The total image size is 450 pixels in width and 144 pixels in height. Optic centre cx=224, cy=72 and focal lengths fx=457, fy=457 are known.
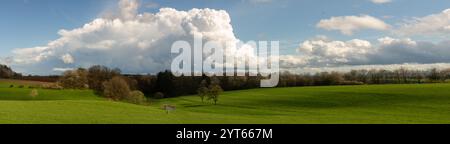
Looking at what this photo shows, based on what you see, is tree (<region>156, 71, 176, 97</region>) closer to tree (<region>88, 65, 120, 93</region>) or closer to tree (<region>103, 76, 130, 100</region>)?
tree (<region>88, 65, 120, 93</region>)

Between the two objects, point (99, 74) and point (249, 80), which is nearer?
point (99, 74)

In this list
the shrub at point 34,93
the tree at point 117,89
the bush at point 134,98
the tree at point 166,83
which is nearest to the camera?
the bush at point 134,98

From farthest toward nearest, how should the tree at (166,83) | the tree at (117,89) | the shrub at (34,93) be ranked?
the tree at (166,83) → the shrub at (34,93) → the tree at (117,89)

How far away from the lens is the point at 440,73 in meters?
137

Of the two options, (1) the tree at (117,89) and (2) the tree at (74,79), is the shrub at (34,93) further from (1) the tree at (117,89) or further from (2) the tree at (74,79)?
(1) the tree at (117,89)

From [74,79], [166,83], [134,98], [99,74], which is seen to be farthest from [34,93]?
[166,83]

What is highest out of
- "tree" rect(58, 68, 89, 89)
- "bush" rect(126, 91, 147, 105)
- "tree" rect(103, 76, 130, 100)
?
"tree" rect(58, 68, 89, 89)

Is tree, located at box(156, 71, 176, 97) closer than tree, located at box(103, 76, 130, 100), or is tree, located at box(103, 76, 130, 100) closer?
tree, located at box(103, 76, 130, 100)

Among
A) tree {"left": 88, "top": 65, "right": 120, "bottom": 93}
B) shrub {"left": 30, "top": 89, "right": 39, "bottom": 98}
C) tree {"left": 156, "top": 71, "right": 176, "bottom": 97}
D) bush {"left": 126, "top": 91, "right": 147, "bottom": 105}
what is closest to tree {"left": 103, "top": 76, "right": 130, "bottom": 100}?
bush {"left": 126, "top": 91, "right": 147, "bottom": 105}

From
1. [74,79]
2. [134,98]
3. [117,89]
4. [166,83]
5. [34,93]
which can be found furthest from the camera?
[166,83]

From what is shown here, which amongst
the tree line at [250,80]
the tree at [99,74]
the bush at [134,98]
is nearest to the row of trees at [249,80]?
the tree line at [250,80]

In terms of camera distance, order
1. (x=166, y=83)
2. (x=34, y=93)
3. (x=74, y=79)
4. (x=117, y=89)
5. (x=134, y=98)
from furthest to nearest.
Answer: (x=166, y=83)
(x=74, y=79)
(x=34, y=93)
(x=117, y=89)
(x=134, y=98)

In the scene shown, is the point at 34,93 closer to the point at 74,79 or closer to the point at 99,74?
the point at 74,79
